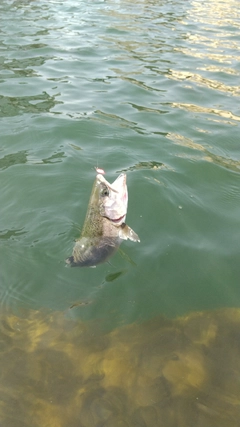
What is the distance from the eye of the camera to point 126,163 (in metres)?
7.46

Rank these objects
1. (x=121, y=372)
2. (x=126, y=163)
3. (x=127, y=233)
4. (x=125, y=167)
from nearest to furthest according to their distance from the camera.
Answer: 1. (x=121, y=372)
2. (x=127, y=233)
3. (x=125, y=167)
4. (x=126, y=163)

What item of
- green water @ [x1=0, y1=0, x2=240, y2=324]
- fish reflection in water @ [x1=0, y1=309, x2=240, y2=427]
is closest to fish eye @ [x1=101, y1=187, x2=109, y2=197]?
green water @ [x1=0, y1=0, x2=240, y2=324]

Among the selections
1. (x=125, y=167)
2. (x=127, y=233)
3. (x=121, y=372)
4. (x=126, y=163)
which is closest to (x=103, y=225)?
(x=127, y=233)

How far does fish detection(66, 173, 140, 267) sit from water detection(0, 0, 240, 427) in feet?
2.19

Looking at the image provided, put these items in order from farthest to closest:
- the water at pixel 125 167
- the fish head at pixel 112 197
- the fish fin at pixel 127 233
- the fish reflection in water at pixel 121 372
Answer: the water at pixel 125 167 → the fish fin at pixel 127 233 → the fish head at pixel 112 197 → the fish reflection in water at pixel 121 372

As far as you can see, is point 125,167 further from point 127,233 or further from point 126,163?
point 127,233

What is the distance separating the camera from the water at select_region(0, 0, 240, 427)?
5.14m

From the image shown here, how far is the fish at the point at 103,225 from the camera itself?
4.32 metres

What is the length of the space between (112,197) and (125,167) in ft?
10.2

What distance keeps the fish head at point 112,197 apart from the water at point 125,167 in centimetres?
120

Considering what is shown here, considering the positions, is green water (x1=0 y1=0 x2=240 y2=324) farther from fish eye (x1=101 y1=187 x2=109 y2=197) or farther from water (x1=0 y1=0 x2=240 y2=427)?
fish eye (x1=101 y1=187 x2=109 y2=197)

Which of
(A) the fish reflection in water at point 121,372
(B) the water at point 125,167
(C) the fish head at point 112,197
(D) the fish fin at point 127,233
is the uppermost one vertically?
(C) the fish head at point 112,197

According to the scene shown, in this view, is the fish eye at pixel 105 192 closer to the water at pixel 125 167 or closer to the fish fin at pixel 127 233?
the fish fin at pixel 127 233

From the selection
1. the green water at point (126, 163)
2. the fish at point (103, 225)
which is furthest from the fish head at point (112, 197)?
the green water at point (126, 163)
